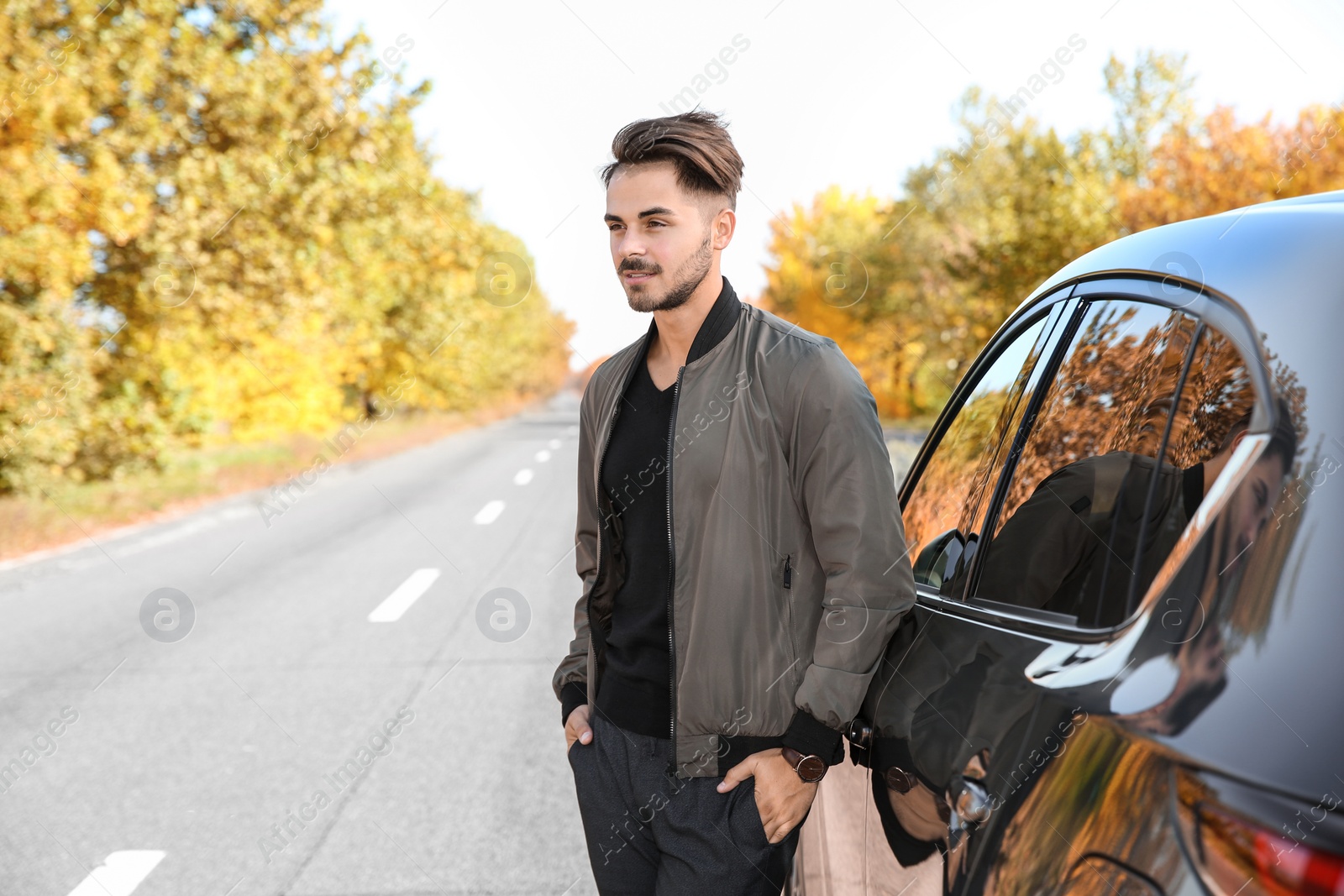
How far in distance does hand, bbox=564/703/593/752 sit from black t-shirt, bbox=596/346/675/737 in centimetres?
8

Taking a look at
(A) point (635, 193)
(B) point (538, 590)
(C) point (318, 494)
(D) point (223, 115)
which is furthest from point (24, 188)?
(A) point (635, 193)

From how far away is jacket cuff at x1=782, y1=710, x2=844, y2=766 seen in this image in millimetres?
1689

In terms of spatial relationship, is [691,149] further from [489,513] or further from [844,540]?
[489,513]

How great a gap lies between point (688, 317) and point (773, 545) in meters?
0.48

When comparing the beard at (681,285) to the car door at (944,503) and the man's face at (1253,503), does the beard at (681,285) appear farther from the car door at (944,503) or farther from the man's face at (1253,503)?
the man's face at (1253,503)

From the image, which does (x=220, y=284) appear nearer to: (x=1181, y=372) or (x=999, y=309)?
(x=1181, y=372)

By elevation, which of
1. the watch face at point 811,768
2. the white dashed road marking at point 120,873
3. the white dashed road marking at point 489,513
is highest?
the watch face at point 811,768

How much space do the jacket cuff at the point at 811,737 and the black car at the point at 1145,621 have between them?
8 cm

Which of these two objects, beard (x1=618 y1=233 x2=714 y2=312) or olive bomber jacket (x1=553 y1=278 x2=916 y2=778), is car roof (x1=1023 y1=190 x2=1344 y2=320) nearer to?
olive bomber jacket (x1=553 y1=278 x2=916 y2=778)

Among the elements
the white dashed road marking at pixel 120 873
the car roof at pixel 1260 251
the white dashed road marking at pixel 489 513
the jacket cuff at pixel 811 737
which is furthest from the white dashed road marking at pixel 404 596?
the car roof at pixel 1260 251

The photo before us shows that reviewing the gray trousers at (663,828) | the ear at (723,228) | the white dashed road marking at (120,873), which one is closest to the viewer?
the gray trousers at (663,828)

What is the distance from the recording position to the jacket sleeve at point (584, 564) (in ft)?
7.24

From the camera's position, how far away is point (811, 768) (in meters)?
1.73

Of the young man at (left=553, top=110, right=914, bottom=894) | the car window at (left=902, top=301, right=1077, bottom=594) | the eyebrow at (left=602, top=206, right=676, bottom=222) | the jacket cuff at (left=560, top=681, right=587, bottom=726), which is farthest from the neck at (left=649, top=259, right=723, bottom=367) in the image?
the jacket cuff at (left=560, top=681, right=587, bottom=726)
